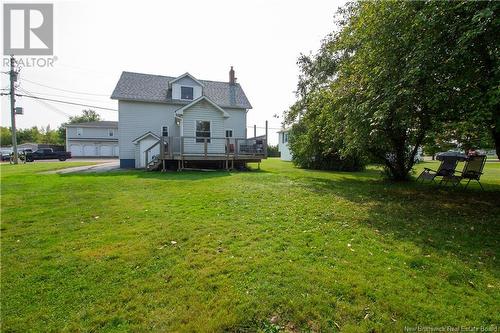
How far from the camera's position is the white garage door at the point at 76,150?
4444 centimetres

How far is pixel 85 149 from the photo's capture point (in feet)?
148

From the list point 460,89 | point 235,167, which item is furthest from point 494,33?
point 235,167

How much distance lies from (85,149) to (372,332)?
168ft

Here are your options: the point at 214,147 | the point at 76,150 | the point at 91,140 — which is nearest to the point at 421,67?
the point at 214,147

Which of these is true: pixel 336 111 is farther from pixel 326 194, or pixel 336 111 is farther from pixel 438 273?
pixel 438 273

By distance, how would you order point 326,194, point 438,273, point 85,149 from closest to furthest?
point 438,273 < point 326,194 < point 85,149

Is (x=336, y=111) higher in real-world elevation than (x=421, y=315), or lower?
higher

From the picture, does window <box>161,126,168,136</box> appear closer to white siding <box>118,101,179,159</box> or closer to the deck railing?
white siding <box>118,101,179,159</box>

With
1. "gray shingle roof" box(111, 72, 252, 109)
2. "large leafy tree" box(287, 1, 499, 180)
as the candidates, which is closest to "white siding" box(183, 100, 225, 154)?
"gray shingle roof" box(111, 72, 252, 109)

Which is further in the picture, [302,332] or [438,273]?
[438,273]

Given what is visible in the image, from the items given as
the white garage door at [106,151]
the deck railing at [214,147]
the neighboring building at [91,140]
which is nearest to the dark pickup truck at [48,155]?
the neighboring building at [91,140]

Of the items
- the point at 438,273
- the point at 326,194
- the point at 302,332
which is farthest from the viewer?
the point at 326,194

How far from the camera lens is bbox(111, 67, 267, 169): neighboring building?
692 inches

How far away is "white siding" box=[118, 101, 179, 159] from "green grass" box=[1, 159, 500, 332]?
1486cm
